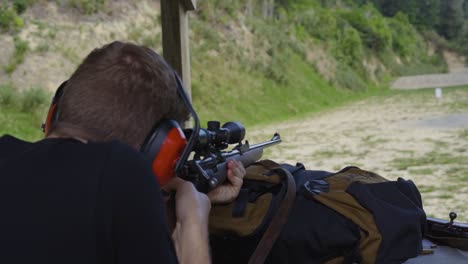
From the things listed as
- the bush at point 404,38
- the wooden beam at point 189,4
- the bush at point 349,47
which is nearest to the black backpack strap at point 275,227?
the wooden beam at point 189,4

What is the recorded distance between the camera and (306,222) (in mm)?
1664

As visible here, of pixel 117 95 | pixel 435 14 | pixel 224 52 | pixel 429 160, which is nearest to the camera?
pixel 117 95

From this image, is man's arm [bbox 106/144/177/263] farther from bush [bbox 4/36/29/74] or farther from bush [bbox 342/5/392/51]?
bush [bbox 342/5/392/51]

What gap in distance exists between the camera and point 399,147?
8.73 metres

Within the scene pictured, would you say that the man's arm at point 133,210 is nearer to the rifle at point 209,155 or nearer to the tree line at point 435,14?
the rifle at point 209,155

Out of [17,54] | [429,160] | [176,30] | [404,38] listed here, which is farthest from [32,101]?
[404,38]

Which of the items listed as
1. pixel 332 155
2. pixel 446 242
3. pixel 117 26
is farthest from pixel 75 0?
pixel 446 242

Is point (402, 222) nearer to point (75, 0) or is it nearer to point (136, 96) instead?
point (136, 96)

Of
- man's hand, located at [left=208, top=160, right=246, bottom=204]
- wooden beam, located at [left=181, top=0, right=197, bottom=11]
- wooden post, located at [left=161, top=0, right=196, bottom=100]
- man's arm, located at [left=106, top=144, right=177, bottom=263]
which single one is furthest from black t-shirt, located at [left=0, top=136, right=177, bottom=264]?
wooden beam, located at [left=181, top=0, right=197, bottom=11]

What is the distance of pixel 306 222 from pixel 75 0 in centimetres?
1388

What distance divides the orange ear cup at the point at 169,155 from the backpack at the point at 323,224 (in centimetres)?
44

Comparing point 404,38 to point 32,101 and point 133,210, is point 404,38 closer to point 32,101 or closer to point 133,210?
point 32,101

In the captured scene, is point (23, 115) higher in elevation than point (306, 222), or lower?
lower

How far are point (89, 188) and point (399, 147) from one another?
329 inches
